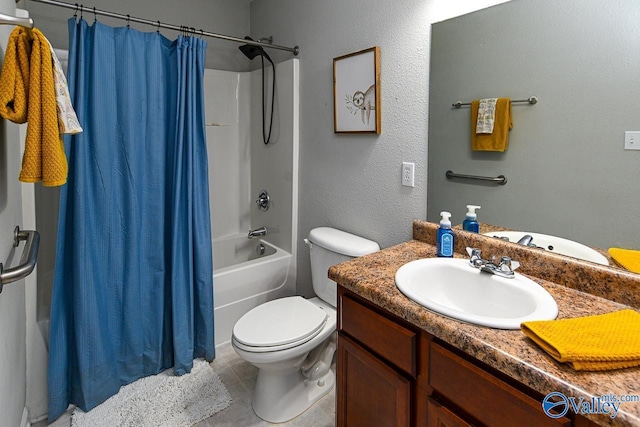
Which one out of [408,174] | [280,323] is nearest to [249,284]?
[280,323]

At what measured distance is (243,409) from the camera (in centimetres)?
173

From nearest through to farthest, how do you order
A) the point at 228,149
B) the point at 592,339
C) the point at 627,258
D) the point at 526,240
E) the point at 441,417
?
1. the point at 592,339
2. the point at 441,417
3. the point at 627,258
4. the point at 526,240
5. the point at 228,149

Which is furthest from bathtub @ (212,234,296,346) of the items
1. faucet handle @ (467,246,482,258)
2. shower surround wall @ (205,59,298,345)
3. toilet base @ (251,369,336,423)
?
faucet handle @ (467,246,482,258)

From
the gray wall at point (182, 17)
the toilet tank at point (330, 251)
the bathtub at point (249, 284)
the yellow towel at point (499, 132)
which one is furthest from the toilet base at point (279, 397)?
the gray wall at point (182, 17)

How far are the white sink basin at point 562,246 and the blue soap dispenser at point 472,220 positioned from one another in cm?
13

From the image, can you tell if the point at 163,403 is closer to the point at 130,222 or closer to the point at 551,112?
the point at 130,222

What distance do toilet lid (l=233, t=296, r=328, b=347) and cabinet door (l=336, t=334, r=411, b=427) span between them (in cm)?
37

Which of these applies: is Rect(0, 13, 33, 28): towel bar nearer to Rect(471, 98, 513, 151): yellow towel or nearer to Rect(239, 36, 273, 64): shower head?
Rect(471, 98, 513, 151): yellow towel

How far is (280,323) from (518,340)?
1100 mm

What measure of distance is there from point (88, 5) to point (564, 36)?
2510 mm

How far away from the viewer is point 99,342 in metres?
1.69

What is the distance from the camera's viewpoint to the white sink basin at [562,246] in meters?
1.10

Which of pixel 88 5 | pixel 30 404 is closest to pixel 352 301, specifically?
pixel 30 404

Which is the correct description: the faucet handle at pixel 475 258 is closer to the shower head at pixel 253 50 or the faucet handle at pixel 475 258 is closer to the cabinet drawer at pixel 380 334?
the cabinet drawer at pixel 380 334
